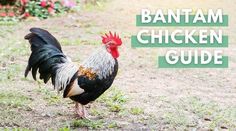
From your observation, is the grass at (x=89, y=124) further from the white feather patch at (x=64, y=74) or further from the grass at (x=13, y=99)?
the grass at (x=13, y=99)

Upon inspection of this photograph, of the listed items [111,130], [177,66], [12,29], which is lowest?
[111,130]

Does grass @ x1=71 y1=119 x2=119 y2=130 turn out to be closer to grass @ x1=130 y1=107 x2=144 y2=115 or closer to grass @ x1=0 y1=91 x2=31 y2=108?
grass @ x1=130 y1=107 x2=144 y2=115

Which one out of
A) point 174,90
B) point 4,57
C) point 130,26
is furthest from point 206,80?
point 130,26

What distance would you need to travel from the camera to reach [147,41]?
1065cm

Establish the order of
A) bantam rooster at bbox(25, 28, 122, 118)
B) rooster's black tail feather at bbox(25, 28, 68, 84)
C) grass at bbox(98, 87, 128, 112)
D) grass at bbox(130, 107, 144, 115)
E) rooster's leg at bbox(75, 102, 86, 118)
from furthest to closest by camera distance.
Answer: grass at bbox(98, 87, 128, 112) → grass at bbox(130, 107, 144, 115) → rooster's leg at bbox(75, 102, 86, 118) → rooster's black tail feather at bbox(25, 28, 68, 84) → bantam rooster at bbox(25, 28, 122, 118)

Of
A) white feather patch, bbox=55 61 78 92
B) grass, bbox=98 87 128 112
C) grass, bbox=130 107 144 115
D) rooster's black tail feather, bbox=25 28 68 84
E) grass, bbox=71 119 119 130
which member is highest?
rooster's black tail feather, bbox=25 28 68 84

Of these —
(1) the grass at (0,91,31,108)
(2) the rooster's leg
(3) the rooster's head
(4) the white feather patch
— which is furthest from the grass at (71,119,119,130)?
(1) the grass at (0,91,31,108)

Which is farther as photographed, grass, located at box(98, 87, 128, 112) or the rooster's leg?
grass, located at box(98, 87, 128, 112)

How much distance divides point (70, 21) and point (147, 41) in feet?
7.18

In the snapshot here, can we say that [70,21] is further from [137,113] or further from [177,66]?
[137,113]

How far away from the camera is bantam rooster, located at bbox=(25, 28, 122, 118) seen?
19.0 feet

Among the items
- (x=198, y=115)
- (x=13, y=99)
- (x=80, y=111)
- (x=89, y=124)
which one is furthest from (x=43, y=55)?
(x=198, y=115)

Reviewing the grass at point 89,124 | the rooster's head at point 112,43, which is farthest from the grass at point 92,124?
the rooster's head at point 112,43

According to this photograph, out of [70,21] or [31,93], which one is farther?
[70,21]
